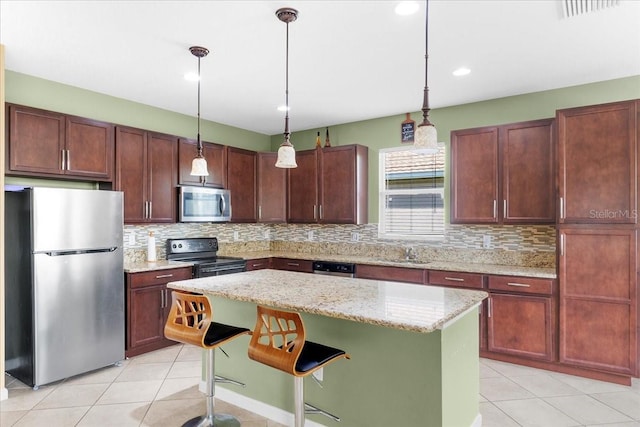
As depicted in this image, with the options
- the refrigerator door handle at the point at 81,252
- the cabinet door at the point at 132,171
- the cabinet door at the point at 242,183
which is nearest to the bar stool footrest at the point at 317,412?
the refrigerator door handle at the point at 81,252

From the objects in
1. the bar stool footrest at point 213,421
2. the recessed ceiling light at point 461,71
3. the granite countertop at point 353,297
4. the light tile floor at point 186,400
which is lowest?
the light tile floor at point 186,400

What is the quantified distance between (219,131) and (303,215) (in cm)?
163

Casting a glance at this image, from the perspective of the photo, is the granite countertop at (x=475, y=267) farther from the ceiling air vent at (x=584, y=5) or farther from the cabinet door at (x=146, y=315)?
the ceiling air vent at (x=584, y=5)

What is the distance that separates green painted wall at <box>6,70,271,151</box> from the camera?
134 inches

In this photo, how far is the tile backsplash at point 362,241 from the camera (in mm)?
3859

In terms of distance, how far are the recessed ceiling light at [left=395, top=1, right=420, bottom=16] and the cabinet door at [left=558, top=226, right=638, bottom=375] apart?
89.4 inches

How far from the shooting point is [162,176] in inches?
164

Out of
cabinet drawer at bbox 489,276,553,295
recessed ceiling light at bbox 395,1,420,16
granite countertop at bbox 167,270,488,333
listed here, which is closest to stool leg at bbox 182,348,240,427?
granite countertop at bbox 167,270,488,333

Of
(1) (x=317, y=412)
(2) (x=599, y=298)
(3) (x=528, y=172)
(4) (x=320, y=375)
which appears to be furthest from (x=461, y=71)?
(1) (x=317, y=412)

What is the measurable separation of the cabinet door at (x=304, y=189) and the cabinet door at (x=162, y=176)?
5.23 feet

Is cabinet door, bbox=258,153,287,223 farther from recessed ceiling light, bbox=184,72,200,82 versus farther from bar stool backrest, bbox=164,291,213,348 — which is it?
bar stool backrest, bbox=164,291,213,348

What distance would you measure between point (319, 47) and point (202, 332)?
216cm

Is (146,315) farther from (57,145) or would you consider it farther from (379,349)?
(379,349)

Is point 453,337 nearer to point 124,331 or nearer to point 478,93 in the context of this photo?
point 478,93
